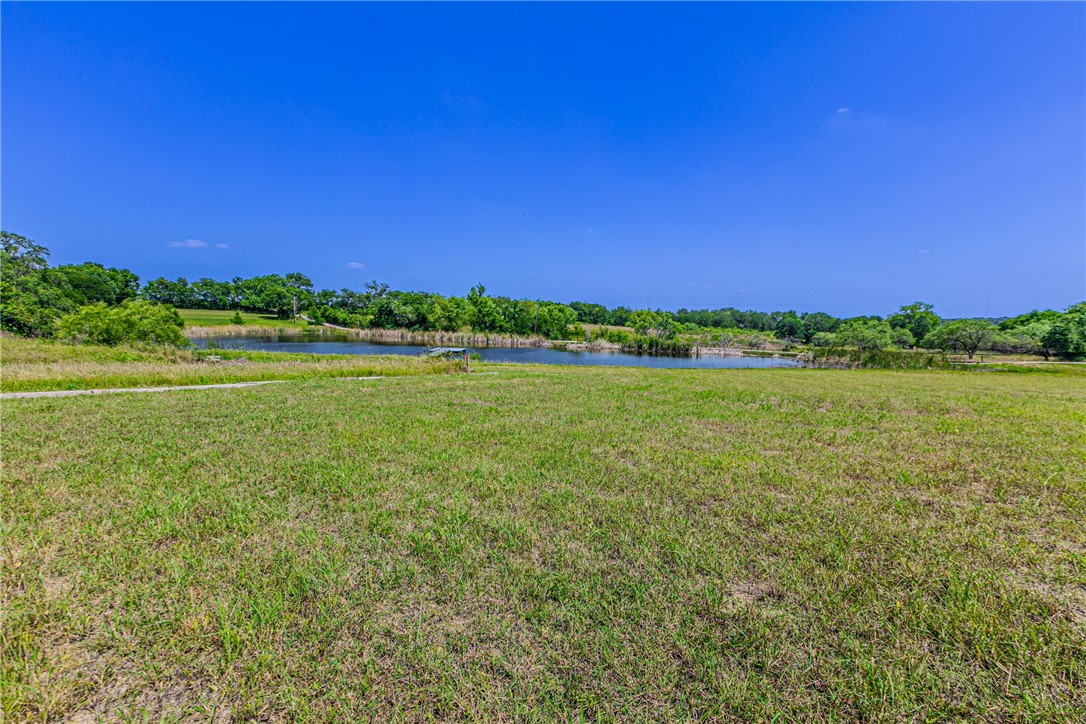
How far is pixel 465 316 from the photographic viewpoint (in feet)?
303

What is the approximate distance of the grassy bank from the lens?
12.5 meters

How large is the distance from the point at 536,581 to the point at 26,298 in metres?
57.7

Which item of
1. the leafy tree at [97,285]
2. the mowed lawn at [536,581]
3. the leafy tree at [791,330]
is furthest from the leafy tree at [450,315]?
the leafy tree at [791,330]

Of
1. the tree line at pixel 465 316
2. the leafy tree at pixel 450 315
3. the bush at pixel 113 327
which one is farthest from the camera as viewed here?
the leafy tree at pixel 450 315

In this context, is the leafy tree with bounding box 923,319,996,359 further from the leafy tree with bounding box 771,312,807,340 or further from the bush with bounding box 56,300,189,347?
the bush with bounding box 56,300,189,347

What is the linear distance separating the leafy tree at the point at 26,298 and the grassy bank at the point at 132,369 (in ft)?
43.1

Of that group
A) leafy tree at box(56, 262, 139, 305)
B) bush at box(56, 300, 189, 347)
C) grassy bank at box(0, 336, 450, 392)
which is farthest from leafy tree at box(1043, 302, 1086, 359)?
leafy tree at box(56, 262, 139, 305)

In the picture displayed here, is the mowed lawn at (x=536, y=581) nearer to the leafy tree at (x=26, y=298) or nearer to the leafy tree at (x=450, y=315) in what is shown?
the leafy tree at (x=26, y=298)

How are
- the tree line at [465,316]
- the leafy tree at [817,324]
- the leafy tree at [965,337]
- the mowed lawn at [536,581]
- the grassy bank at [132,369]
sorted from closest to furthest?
the mowed lawn at [536,581] < the grassy bank at [132,369] < the tree line at [465,316] < the leafy tree at [965,337] < the leafy tree at [817,324]

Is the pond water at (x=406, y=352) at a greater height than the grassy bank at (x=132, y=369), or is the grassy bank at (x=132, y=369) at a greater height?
the grassy bank at (x=132, y=369)

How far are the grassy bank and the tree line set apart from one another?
7030mm

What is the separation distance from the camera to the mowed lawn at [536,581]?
207 cm

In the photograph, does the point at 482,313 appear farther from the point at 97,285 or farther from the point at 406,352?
the point at 97,285

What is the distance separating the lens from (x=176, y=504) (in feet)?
13.4
